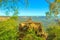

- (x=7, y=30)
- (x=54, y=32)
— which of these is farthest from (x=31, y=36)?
(x=54, y=32)

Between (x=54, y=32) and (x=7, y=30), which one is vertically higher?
(x=7, y=30)

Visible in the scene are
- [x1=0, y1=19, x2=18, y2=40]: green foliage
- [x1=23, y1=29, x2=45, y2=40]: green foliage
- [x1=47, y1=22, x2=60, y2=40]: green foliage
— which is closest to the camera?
[x1=0, y1=19, x2=18, y2=40]: green foliage

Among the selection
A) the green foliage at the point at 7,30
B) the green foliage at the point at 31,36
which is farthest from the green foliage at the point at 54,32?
the green foliage at the point at 7,30

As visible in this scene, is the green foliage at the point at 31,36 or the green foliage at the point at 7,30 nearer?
the green foliage at the point at 7,30

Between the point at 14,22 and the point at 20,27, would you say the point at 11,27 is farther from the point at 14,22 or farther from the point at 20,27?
the point at 20,27

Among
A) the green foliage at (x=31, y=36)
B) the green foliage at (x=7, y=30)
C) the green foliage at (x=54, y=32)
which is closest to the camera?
the green foliage at (x=7, y=30)

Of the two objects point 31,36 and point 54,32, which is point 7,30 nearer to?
point 31,36

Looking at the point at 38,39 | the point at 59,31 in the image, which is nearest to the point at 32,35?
the point at 38,39

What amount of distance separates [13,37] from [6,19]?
6.00 ft

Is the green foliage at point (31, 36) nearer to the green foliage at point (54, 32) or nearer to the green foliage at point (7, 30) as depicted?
the green foliage at point (7, 30)

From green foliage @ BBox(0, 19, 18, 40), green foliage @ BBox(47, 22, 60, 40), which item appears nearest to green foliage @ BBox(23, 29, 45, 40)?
green foliage @ BBox(0, 19, 18, 40)

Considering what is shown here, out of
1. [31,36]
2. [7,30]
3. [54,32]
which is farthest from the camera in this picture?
[54,32]

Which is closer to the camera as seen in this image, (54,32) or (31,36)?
(31,36)

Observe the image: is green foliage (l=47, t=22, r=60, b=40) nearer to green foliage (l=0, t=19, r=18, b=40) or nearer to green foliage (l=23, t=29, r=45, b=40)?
green foliage (l=23, t=29, r=45, b=40)
